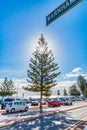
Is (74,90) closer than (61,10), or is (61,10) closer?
(61,10)

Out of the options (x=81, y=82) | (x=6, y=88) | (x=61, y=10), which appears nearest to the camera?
(x=61, y=10)

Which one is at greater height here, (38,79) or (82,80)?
(82,80)

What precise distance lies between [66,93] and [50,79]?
13866 centimetres

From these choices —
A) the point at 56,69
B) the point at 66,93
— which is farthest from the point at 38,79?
the point at 66,93

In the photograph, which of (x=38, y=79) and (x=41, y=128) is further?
(x=38, y=79)

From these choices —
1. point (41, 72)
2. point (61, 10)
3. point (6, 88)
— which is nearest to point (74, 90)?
point (6, 88)

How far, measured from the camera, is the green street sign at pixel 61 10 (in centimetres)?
525

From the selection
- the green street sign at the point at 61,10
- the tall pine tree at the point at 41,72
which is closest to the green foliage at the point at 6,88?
the tall pine tree at the point at 41,72

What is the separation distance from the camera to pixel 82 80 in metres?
134

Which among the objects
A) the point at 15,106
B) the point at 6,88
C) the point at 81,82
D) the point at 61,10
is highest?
the point at 81,82

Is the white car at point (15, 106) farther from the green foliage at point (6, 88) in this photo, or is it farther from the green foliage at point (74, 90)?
the green foliage at point (74, 90)

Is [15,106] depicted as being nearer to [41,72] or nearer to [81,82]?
[41,72]

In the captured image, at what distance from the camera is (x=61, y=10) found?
5523 millimetres

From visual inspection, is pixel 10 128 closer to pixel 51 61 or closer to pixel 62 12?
pixel 62 12
